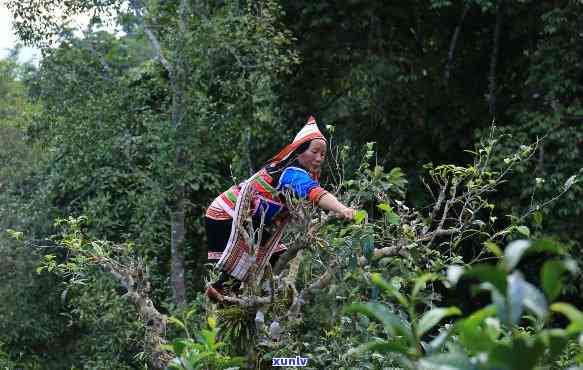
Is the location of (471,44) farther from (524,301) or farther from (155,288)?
(524,301)

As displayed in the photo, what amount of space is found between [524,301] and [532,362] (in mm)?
71

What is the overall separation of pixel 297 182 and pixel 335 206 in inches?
9.6

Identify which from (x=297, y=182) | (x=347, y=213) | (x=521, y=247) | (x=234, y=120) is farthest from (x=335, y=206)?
(x=234, y=120)

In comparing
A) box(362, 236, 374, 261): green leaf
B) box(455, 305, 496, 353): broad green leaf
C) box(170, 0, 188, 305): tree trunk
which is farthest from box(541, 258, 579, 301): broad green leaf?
box(170, 0, 188, 305): tree trunk

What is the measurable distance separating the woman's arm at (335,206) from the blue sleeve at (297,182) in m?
0.09

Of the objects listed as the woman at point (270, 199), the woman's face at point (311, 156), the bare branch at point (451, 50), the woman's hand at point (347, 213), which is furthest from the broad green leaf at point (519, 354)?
the bare branch at point (451, 50)

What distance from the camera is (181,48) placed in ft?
26.8

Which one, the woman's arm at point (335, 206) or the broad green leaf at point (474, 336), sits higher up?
the woman's arm at point (335, 206)

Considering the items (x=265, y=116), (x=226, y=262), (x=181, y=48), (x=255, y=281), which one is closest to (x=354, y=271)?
(x=255, y=281)

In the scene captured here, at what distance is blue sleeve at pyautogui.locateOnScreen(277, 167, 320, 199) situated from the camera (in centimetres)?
328

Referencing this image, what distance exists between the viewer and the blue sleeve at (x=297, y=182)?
328 cm

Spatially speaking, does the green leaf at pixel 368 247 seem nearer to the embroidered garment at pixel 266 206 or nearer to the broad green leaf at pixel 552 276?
the embroidered garment at pixel 266 206

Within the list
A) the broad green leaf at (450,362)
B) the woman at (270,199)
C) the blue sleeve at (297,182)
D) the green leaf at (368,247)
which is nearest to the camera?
the broad green leaf at (450,362)

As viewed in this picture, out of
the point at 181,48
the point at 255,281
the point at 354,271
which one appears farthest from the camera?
the point at 181,48
